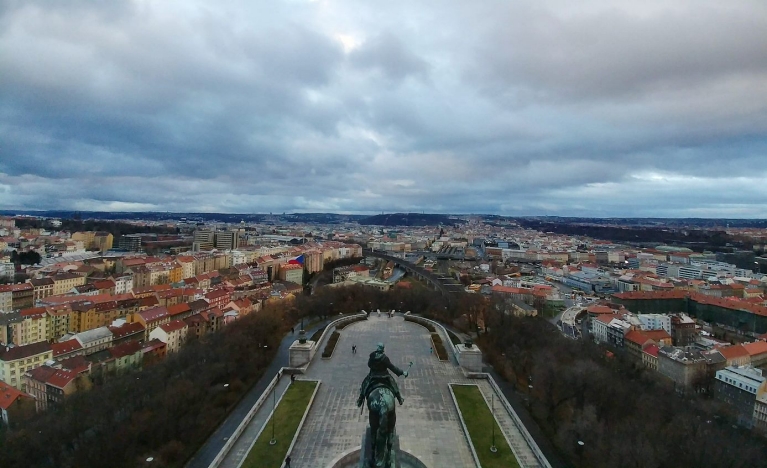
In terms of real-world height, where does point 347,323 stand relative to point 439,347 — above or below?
below

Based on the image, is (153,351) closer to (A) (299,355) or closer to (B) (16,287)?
(A) (299,355)

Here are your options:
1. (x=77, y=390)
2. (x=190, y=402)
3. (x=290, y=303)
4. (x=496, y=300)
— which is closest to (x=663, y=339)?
(x=496, y=300)

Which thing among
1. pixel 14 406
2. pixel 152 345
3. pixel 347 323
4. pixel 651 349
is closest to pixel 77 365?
pixel 14 406

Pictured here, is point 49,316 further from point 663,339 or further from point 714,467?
point 663,339

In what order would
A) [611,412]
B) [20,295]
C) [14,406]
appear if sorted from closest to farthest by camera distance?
1. [611,412]
2. [14,406]
3. [20,295]

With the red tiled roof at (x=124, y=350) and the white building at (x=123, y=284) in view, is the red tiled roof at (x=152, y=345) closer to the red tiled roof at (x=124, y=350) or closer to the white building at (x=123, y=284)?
the red tiled roof at (x=124, y=350)

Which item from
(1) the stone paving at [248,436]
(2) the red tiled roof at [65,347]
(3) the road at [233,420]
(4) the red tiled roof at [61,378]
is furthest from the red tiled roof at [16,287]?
(1) the stone paving at [248,436]

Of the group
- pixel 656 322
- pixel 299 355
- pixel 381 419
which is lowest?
pixel 656 322
